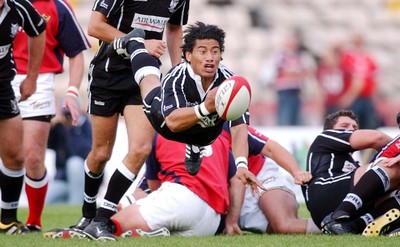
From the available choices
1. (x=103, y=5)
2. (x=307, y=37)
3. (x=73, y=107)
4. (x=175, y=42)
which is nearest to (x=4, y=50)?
(x=73, y=107)

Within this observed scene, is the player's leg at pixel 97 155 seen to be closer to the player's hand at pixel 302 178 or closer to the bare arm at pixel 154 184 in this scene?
the bare arm at pixel 154 184

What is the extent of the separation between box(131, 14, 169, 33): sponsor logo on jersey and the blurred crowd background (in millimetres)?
10576

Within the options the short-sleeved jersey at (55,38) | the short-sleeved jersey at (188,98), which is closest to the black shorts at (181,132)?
the short-sleeved jersey at (188,98)

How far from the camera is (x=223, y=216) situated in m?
8.03

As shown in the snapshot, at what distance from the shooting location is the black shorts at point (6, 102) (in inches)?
321

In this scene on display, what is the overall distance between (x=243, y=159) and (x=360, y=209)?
1.08 meters

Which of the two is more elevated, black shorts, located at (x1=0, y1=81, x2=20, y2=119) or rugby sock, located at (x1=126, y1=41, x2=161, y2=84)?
rugby sock, located at (x1=126, y1=41, x2=161, y2=84)

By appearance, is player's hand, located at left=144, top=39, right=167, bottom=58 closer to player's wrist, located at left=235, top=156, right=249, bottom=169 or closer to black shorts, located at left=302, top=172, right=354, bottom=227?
player's wrist, located at left=235, top=156, right=249, bottom=169

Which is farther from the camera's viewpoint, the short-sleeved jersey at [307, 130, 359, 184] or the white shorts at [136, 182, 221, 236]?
the short-sleeved jersey at [307, 130, 359, 184]

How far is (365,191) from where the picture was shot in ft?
24.7

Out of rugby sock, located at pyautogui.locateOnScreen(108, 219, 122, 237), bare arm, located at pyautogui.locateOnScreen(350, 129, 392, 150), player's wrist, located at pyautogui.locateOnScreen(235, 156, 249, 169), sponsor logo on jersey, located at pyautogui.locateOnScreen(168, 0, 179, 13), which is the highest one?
sponsor logo on jersey, located at pyautogui.locateOnScreen(168, 0, 179, 13)

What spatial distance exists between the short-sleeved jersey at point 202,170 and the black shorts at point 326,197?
2.32ft

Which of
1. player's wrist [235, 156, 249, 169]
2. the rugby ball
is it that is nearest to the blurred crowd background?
player's wrist [235, 156, 249, 169]

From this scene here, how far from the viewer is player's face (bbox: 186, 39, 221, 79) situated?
23.1 ft
